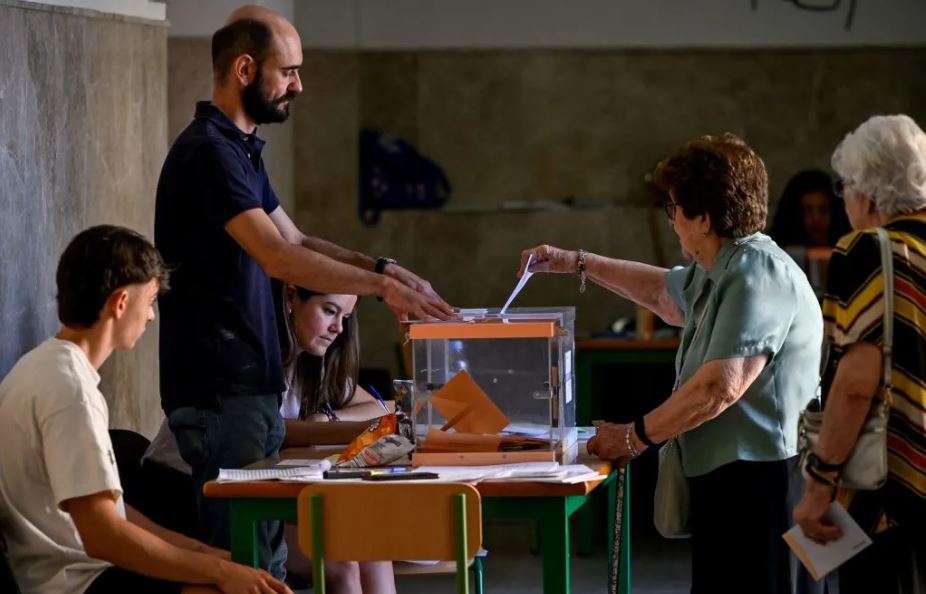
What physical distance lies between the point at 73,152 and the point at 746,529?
7.30ft

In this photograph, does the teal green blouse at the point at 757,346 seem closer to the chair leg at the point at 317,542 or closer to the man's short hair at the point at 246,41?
the chair leg at the point at 317,542

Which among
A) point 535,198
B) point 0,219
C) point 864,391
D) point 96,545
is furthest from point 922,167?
point 535,198

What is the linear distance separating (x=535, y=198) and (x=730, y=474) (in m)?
4.77

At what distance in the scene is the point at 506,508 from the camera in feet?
9.85

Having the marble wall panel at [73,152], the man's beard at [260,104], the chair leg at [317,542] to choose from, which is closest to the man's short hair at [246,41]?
the man's beard at [260,104]

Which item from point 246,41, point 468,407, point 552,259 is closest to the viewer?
point 468,407

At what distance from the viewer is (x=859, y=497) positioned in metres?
2.85

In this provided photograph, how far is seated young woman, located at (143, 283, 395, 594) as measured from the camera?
12.6 ft

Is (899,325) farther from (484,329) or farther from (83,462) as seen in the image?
(83,462)

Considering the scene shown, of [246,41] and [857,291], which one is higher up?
[246,41]

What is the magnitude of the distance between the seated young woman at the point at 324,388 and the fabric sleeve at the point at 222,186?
0.66 metres

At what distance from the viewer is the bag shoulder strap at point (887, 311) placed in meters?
2.74

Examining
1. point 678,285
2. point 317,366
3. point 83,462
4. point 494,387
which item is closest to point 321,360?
point 317,366

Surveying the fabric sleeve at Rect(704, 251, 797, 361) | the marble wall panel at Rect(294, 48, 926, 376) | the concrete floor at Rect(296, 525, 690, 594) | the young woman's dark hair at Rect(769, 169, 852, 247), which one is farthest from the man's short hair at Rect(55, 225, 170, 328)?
the marble wall panel at Rect(294, 48, 926, 376)
